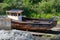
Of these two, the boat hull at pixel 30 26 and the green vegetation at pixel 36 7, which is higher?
the green vegetation at pixel 36 7

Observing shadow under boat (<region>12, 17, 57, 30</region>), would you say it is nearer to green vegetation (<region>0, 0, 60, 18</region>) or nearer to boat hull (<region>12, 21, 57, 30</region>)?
boat hull (<region>12, 21, 57, 30</region>)

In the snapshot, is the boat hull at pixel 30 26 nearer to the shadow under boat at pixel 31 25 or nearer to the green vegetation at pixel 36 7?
the shadow under boat at pixel 31 25

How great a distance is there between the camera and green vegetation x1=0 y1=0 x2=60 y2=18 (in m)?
30.8

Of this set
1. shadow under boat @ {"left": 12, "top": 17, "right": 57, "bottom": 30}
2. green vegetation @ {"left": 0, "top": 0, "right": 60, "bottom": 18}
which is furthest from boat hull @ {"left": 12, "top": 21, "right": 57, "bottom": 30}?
green vegetation @ {"left": 0, "top": 0, "right": 60, "bottom": 18}

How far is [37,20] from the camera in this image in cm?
2703

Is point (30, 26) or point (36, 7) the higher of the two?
point (36, 7)

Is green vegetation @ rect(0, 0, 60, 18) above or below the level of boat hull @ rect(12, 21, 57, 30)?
above

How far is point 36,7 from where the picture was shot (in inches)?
1280

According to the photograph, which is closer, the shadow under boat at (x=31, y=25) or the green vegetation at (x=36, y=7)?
the shadow under boat at (x=31, y=25)

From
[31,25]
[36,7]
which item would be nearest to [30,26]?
[31,25]

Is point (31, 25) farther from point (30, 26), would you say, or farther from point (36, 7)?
point (36, 7)

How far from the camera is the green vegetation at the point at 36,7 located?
101 ft

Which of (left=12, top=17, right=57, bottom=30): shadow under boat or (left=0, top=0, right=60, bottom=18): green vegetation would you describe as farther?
(left=0, top=0, right=60, bottom=18): green vegetation

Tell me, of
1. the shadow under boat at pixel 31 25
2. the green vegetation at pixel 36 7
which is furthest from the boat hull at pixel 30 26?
the green vegetation at pixel 36 7
